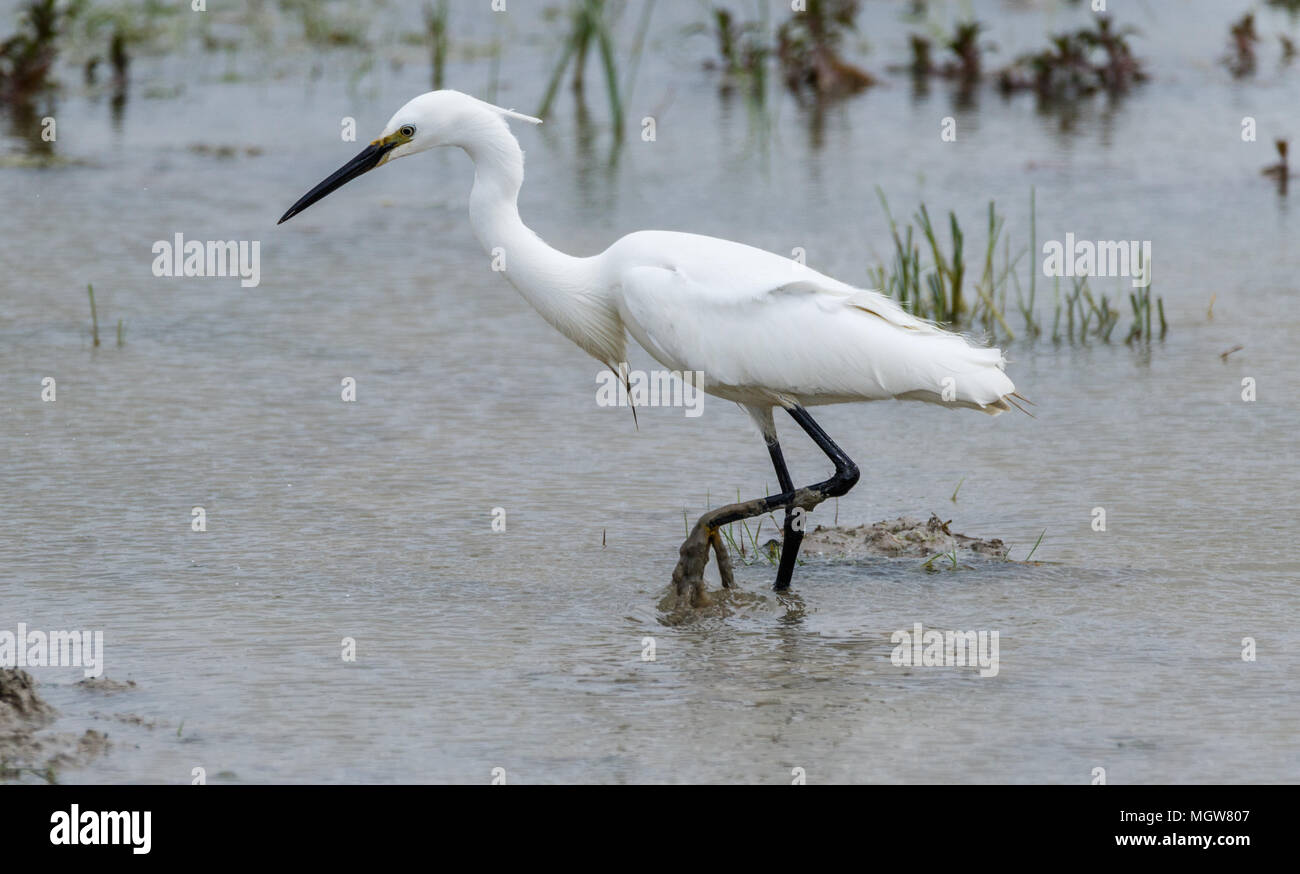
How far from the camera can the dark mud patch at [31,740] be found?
414 centimetres

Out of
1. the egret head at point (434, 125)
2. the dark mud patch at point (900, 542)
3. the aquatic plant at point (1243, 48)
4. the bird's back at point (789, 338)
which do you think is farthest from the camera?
the aquatic plant at point (1243, 48)

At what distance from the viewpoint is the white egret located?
552cm

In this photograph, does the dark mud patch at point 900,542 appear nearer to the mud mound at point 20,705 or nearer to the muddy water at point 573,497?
the muddy water at point 573,497

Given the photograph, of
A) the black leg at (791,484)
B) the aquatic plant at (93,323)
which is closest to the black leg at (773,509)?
the black leg at (791,484)

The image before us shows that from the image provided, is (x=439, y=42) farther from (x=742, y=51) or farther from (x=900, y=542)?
(x=900, y=542)

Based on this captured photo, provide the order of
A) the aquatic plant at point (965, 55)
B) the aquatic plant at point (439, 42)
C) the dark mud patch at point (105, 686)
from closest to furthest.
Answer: the dark mud patch at point (105, 686), the aquatic plant at point (439, 42), the aquatic plant at point (965, 55)

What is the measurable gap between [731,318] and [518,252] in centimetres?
73

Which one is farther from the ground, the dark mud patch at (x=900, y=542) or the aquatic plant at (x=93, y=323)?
the aquatic plant at (x=93, y=323)

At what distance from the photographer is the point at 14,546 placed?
5.81 metres

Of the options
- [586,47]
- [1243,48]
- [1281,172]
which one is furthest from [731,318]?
[1243,48]

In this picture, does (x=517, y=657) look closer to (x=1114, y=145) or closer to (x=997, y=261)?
(x=997, y=261)

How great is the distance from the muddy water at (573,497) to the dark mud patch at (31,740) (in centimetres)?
9

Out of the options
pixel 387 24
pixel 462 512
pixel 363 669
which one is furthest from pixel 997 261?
pixel 387 24

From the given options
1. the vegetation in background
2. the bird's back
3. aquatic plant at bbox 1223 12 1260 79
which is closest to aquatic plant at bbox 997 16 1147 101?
aquatic plant at bbox 1223 12 1260 79
